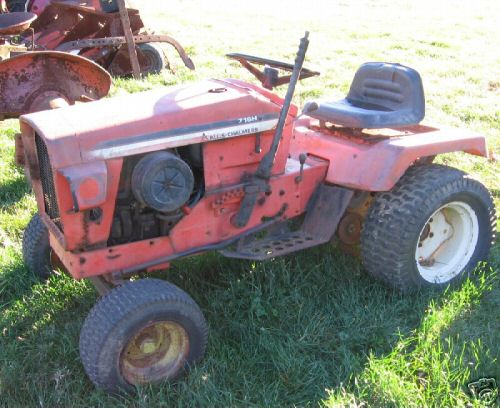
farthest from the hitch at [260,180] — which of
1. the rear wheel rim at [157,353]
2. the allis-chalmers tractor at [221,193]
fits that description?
the rear wheel rim at [157,353]

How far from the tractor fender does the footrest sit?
0.34 meters

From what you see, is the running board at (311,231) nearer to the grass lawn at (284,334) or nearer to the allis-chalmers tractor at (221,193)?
the allis-chalmers tractor at (221,193)

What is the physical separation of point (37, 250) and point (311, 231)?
1498mm

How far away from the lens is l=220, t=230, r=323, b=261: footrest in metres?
3.20

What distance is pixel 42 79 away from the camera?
4992mm

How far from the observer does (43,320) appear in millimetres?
3225

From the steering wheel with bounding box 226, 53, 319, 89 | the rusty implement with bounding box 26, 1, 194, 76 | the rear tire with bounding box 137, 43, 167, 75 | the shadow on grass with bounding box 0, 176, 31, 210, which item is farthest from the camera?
the rear tire with bounding box 137, 43, 167, 75

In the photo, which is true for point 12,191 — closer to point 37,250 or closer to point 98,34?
point 37,250

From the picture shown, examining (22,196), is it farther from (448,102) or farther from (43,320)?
(448,102)

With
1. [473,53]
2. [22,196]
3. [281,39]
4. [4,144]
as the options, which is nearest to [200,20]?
[281,39]

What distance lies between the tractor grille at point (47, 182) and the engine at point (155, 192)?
30cm

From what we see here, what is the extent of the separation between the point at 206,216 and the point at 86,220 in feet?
1.93

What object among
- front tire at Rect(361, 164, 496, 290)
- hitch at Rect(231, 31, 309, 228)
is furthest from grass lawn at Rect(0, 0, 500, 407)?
hitch at Rect(231, 31, 309, 228)

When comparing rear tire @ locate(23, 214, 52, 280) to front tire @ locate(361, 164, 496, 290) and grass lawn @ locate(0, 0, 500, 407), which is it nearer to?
grass lawn @ locate(0, 0, 500, 407)
